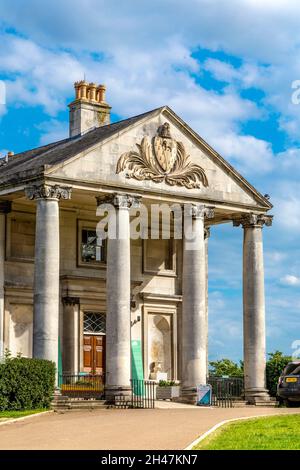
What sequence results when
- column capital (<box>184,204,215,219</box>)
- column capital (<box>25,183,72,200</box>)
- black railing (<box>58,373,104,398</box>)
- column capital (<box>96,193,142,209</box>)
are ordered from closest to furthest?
column capital (<box>25,183,72,200</box>)
column capital (<box>96,193,142,209</box>)
black railing (<box>58,373,104,398</box>)
column capital (<box>184,204,215,219</box>)

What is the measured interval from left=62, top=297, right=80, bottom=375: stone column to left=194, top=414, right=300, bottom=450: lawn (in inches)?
603

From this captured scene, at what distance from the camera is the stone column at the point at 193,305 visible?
43.5 metres

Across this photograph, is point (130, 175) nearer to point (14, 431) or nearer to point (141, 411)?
point (141, 411)

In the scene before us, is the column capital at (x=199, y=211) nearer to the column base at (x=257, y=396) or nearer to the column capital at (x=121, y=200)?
the column capital at (x=121, y=200)

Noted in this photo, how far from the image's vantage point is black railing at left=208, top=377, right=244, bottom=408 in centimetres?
4375

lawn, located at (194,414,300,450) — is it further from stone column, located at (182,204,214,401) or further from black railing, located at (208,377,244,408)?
black railing, located at (208,377,244,408)

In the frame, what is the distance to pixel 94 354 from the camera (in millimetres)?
46344

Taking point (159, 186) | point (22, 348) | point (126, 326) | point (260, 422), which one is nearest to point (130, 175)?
point (159, 186)

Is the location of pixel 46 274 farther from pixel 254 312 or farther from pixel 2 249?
pixel 254 312

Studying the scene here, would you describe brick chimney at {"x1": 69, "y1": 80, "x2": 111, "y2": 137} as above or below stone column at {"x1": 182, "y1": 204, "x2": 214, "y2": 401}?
above

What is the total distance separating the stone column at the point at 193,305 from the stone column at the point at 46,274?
21.8 feet

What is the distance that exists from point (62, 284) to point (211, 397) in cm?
814

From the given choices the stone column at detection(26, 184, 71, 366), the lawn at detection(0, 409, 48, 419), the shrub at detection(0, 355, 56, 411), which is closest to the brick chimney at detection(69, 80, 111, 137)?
the stone column at detection(26, 184, 71, 366)

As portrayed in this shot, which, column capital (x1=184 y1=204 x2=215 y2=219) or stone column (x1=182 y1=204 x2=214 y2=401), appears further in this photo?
column capital (x1=184 y1=204 x2=215 y2=219)
